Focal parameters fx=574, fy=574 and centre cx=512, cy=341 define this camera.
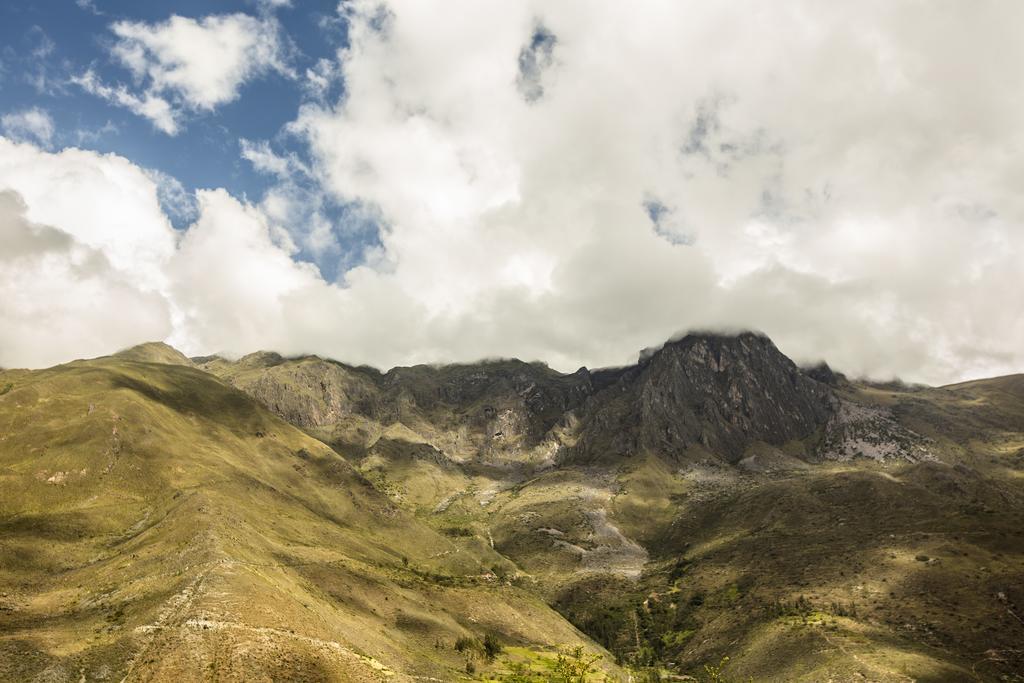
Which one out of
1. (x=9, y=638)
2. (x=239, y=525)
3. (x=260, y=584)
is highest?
(x=239, y=525)

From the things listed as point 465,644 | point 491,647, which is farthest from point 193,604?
point 491,647

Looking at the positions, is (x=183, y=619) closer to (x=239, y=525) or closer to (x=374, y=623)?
(x=374, y=623)

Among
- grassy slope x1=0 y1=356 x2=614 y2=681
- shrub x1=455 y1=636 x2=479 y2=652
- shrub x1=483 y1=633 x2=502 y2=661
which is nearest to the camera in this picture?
grassy slope x1=0 y1=356 x2=614 y2=681

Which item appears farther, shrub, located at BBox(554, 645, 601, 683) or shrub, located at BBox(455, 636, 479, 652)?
shrub, located at BBox(455, 636, 479, 652)

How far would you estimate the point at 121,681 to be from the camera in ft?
285

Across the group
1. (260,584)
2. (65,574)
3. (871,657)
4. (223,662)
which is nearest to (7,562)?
(65,574)

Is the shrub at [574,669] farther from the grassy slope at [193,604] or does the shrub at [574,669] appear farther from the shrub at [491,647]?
the grassy slope at [193,604]

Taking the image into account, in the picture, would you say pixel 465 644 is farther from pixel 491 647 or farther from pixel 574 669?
pixel 574 669

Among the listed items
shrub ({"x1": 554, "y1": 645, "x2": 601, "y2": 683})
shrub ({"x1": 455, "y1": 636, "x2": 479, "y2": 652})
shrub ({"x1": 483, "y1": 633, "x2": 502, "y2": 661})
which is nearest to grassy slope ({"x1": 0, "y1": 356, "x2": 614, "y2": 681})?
shrub ({"x1": 455, "y1": 636, "x2": 479, "y2": 652})

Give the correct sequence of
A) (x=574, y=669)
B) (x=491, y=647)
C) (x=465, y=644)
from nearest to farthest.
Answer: (x=574, y=669)
(x=465, y=644)
(x=491, y=647)

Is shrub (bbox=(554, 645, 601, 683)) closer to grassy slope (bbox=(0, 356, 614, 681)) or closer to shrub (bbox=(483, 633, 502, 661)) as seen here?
shrub (bbox=(483, 633, 502, 661))

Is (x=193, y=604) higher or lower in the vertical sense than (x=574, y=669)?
higher

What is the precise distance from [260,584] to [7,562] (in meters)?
75.7

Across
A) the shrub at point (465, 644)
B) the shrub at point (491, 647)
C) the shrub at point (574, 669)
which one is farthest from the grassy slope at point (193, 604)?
the shrub at point (574, 669)
